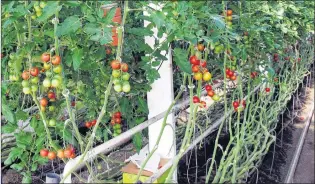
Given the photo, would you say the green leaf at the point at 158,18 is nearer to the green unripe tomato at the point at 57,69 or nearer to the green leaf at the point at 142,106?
the green unripe tomato at the point at 57,69

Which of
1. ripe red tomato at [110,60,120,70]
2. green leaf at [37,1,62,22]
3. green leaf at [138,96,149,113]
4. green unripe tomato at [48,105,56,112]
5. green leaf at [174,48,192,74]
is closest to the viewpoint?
green leaf at [37,1,62,22]

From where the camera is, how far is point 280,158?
3.03 m

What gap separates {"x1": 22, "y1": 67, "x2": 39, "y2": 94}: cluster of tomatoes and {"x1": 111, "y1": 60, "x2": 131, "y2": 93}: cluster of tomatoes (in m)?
0.25

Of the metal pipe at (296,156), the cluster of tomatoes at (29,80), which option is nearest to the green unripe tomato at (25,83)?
the cluster of tomatoes at (29,80)

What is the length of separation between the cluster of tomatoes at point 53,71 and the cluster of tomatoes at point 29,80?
0.21ft

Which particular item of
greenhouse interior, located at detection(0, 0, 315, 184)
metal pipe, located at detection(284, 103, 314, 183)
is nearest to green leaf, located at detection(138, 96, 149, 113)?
greenhouse interior, located at detection(0, 0, 315, 184)

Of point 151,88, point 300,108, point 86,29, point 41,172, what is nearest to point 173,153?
point 151,88

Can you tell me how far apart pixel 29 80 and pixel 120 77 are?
0.29 m

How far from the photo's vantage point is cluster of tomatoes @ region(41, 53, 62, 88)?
1.25 meters

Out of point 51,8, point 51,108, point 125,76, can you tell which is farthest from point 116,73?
point 51,108

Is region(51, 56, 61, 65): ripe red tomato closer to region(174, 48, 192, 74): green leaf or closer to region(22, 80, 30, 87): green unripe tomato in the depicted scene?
region(22, 80, 30, 87): green unripe tomato

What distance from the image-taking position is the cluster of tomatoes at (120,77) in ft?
4.11

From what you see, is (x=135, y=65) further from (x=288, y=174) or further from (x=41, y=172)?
(x=288, y=174)

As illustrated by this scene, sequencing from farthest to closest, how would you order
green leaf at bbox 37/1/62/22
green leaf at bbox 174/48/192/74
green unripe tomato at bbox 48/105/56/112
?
green unripe tomato at bbox 48/105/56/112 < green leaf at bbox 174/48/192/74 < green leaf at bbox 37/1/62/22
